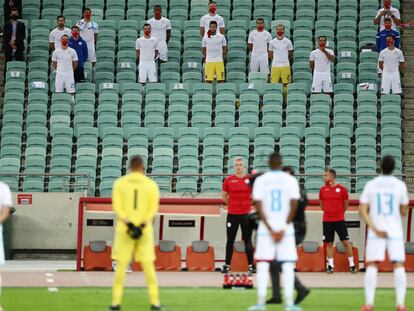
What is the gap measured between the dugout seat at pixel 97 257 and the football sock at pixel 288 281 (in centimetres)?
970

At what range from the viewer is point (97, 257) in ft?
78.6

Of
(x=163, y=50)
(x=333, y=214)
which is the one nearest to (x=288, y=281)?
(x=333, y=214)

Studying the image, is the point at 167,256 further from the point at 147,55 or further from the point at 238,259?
the point at 147,55

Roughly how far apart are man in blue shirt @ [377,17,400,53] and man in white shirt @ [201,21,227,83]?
14.0ft

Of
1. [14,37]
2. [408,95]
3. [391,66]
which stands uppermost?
[14,37]

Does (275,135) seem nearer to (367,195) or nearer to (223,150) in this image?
(223,150)

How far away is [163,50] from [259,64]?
2.68m

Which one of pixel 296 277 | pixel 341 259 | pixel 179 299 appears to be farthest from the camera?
pixel 341 259

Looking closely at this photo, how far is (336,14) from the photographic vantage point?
33594 mm

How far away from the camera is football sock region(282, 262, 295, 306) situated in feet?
47.8

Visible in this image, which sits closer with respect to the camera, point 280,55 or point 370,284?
point 370,284

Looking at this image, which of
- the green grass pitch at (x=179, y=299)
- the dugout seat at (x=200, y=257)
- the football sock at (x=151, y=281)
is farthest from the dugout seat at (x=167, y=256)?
the football sock at (x=151, y=281)

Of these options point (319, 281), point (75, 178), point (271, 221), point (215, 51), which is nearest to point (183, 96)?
point (215, 51)

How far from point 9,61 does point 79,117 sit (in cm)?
340
